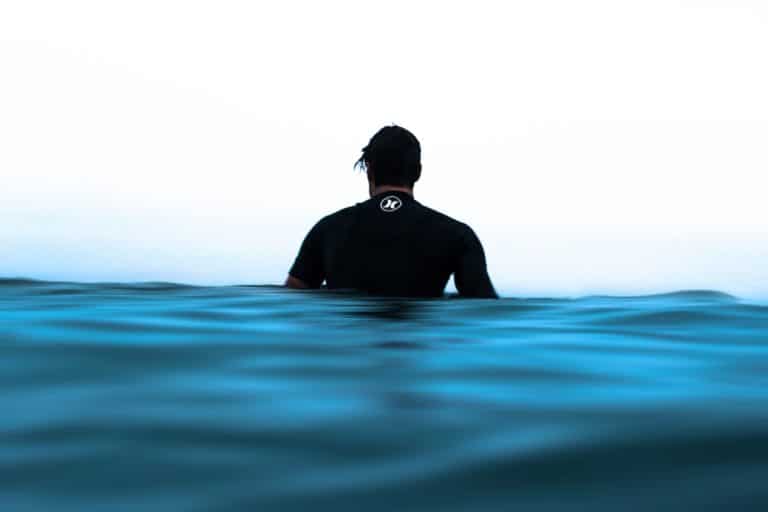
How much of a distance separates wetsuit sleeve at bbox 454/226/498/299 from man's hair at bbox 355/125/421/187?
53 centimetres

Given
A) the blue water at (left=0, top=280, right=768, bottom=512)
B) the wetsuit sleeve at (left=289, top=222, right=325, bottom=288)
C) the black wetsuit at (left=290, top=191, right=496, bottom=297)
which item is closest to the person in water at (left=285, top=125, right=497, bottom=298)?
the black wetsuit at (left=290, top=191, right=496, bottom=297)

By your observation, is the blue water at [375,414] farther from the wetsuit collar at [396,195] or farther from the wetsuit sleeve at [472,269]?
the wetsuit collar at [396,195]

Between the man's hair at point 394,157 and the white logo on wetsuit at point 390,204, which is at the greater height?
the man's hair at point 394,157

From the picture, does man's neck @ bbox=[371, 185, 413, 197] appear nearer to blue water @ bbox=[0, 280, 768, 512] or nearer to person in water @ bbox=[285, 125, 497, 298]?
person in water @ bbox=[285, 125, 497, 298]

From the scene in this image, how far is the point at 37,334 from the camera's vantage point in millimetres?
4359

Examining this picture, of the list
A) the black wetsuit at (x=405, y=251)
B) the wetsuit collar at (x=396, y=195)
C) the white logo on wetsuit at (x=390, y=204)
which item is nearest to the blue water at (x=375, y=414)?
the black wetsuit at (x=405, y=251)

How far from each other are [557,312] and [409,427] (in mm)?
3555

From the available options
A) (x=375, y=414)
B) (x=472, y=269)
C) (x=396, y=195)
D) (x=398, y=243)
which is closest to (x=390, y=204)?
(x=396, y=195)

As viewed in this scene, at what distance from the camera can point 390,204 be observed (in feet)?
20.2

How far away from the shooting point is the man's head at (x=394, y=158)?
625 cm

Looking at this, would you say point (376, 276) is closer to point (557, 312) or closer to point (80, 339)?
point (557, 312)

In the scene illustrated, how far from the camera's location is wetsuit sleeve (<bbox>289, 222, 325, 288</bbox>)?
21.1ft

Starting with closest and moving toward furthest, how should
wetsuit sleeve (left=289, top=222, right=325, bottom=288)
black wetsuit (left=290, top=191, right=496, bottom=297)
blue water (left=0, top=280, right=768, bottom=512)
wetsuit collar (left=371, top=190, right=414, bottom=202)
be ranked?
1. blue water (left=0, top=280, right=768, bottom=512)
2. black wetsuit (left=290, top=191, right=496, bottom=297)
3. wetsuit collar (left=371, top=190, right=414, bottom=202)
4. wetsuit sleeve (left=289, top=222, right=325, bottom=288)

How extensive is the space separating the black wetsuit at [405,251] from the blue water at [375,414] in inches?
36.2
